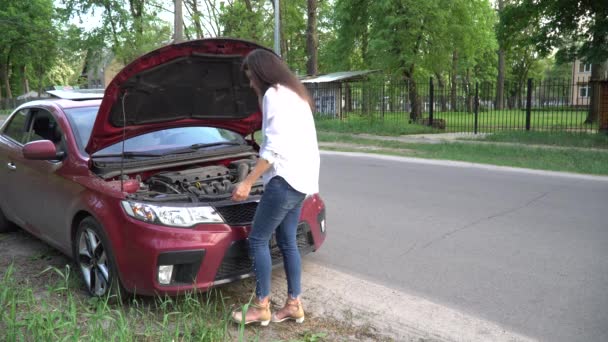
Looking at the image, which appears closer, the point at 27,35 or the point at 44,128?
the point at 44,128

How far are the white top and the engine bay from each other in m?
0.86

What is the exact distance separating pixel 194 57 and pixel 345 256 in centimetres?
240

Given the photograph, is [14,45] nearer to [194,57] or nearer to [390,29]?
[390,29]

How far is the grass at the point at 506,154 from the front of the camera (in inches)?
438

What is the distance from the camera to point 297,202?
343 centimetres

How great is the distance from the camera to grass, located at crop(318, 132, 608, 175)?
1112cm

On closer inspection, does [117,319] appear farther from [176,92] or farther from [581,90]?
[581,90]

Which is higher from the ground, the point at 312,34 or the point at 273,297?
the point at 312,34

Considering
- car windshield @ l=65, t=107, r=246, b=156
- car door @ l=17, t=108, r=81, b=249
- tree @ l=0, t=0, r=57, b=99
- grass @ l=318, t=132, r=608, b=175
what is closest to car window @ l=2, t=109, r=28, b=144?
car door @ l=17, t=108, r=81, b=249

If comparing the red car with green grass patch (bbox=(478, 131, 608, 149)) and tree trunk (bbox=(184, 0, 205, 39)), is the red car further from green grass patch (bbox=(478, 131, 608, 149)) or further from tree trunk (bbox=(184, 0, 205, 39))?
tree trunk (bbox=(184, 0, 205, 39))

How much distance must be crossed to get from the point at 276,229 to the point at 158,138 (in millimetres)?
1881

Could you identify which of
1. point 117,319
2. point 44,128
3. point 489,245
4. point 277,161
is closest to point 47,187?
A: point 44,128

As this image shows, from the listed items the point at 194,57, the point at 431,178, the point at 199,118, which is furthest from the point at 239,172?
the point at 431,178

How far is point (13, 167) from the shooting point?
5270mm
